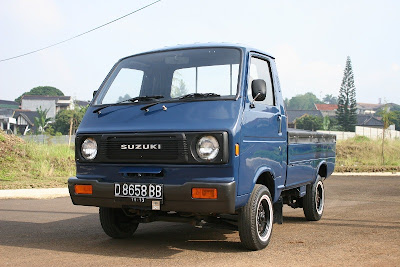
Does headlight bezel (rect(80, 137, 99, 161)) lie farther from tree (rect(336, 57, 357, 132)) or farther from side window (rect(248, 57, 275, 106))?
tree (rect(336, 57, 357, 132))

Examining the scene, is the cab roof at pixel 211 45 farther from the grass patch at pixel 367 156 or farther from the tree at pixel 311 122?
the tree at pixel 311 122

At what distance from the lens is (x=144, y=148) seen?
5.50 metres

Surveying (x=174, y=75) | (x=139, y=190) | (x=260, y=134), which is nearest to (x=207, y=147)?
(x=139, y=190)

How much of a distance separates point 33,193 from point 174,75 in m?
7.71

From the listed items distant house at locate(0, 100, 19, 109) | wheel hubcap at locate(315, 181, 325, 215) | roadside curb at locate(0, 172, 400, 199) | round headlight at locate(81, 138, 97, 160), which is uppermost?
distant house at locate(0, 100, 19, 109)

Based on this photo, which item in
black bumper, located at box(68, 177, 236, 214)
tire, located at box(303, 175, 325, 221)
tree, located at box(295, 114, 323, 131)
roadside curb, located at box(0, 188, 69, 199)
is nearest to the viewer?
black bumper, located at box(68, 177, 236, 214)

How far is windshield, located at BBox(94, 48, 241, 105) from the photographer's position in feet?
19.6

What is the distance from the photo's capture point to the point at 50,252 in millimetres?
5742

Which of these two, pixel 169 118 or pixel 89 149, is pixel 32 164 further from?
pixel 169 118

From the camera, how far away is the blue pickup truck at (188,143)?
527cm

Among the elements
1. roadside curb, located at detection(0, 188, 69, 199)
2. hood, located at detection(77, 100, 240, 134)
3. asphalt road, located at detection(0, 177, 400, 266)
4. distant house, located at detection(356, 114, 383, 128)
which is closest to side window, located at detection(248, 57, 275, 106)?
hood, located at detection(77, 100, 240, 134)

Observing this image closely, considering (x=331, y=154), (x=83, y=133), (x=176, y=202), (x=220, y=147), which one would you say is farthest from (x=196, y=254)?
(x=331, y=154)

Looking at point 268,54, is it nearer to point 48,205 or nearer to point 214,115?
point 214,115

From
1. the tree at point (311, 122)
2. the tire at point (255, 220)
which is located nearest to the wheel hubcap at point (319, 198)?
the tire at point (255, 220)
